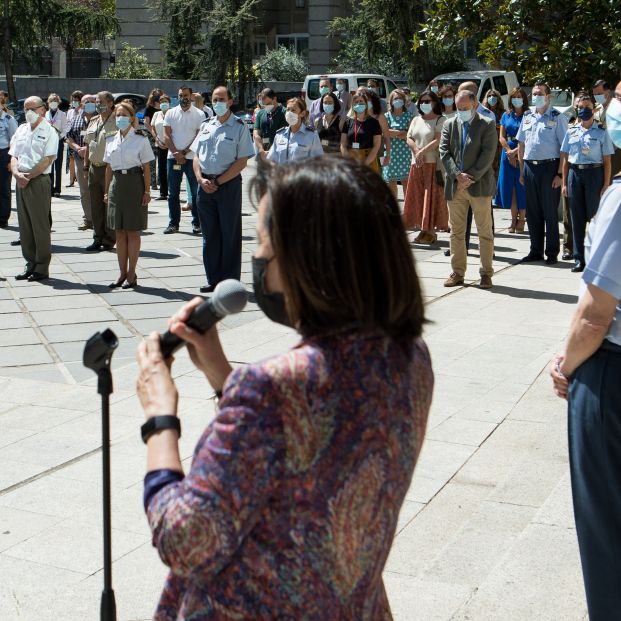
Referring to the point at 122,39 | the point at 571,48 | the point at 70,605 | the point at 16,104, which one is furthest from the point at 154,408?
the point at 122,39

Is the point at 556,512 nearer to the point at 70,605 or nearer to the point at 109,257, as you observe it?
the point at 70,605

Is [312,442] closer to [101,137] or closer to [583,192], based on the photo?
[583,192]

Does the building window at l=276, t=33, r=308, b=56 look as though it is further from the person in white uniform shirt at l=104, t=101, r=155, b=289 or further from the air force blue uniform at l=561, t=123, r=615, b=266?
the person in white uniform shirt at l=104, t=101, r=155, b=289

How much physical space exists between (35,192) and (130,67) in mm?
35808

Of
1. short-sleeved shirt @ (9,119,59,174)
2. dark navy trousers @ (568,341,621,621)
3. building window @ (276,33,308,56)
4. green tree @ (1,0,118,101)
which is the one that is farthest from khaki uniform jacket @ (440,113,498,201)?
building window @ (276,33,308,56)

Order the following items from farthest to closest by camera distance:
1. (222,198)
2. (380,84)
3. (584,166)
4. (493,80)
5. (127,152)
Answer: (380,84) → (493,80) → (584,166) → (127,152) → (222,198)

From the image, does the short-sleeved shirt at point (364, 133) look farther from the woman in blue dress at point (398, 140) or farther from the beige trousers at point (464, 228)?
the beige trousers at point (464, 228)

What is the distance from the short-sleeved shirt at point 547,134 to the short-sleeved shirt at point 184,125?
4601 mm

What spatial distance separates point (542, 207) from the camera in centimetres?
1155

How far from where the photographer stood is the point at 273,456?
1787 millimetres

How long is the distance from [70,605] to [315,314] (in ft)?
8.28

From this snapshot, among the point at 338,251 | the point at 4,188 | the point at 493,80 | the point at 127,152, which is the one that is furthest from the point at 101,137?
the point at 493,80

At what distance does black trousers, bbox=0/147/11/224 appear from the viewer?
14.9 m

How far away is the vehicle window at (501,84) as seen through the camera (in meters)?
25.2
